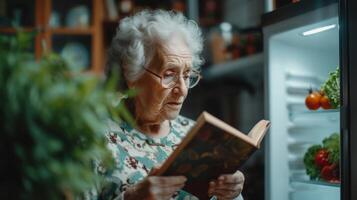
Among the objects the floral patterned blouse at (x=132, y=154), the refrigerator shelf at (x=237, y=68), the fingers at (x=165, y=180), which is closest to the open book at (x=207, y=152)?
the fingers at (x=165, y=180)

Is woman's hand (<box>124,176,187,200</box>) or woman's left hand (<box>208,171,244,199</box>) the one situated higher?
woman's hand (<box>124,176,187,200</box>)

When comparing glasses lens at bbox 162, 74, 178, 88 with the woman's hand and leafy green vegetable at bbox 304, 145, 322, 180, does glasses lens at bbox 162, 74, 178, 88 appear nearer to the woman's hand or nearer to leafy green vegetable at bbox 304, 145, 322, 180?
the woman's hand

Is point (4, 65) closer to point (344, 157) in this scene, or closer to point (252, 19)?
point (344, 157)

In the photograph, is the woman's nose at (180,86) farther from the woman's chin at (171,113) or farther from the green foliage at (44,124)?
the green foliage at (44,124)

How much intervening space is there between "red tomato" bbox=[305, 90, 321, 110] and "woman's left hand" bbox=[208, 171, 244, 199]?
1.99ft

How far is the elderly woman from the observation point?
121 centimetres

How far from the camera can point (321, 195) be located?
5.64 ft

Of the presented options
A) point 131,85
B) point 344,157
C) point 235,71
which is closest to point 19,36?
point 131,85

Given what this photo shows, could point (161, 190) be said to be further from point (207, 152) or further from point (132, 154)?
point (132, 154)

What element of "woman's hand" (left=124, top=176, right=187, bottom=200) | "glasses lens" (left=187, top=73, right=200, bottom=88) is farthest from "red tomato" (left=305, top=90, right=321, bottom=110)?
"woman's hand" (left=124, top=176, right=187, bottom=200)

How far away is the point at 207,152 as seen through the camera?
973 millimetres

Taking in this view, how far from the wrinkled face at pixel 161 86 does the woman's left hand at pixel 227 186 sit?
23cm

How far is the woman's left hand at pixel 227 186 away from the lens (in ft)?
3.56

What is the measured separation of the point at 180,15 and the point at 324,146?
0.69m
